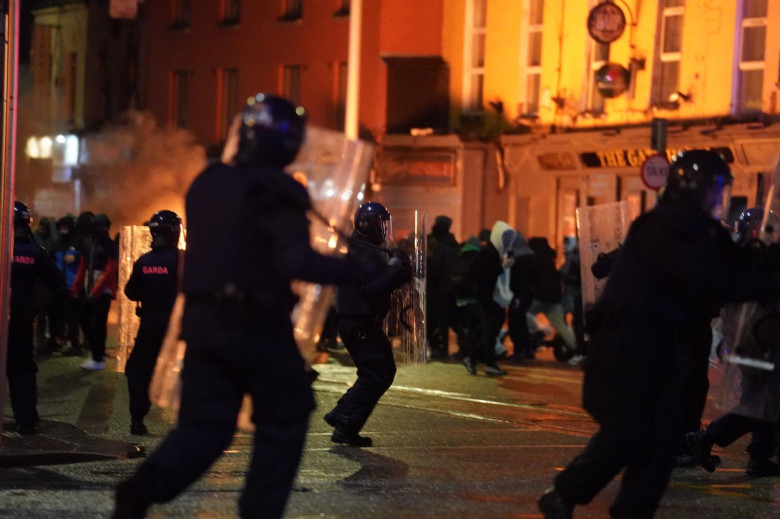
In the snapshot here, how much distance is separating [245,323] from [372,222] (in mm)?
4167

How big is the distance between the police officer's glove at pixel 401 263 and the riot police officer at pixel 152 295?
1753 mm

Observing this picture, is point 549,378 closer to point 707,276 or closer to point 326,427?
point 326,427

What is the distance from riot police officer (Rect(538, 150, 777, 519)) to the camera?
5551mm

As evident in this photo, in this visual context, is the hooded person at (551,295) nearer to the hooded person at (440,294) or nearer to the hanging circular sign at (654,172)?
the hooded person at (440,294)

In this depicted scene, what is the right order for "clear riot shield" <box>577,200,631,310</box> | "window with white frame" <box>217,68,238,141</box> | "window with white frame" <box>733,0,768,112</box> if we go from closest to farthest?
1. "clear riot shield" <box>577,200,631,310</box>
2. "window with white frame" <box>733,0,768,112</box>
3. "window with white frame" <box>217,68,238,141</box>

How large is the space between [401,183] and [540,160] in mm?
4001

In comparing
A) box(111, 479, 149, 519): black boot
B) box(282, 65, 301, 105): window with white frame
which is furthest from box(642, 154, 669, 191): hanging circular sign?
box(282, 65, 301, 105): window with white frame

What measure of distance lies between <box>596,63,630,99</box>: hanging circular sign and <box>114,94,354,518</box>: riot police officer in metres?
20.9

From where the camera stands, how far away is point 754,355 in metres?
6.46

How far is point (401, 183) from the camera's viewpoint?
3080 cm

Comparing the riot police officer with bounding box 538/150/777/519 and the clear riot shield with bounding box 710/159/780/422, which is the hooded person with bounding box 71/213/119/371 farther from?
the riot police officer with bounding box 538/150/777/519

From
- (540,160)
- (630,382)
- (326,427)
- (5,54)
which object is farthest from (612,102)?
(630,382)

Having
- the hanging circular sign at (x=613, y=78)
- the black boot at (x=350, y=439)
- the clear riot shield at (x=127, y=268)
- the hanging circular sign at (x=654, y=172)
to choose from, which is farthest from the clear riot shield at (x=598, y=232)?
the hanging circular sign at (x=613, y=78)

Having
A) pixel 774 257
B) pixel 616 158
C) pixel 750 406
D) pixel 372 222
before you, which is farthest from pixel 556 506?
pixel 616 158
